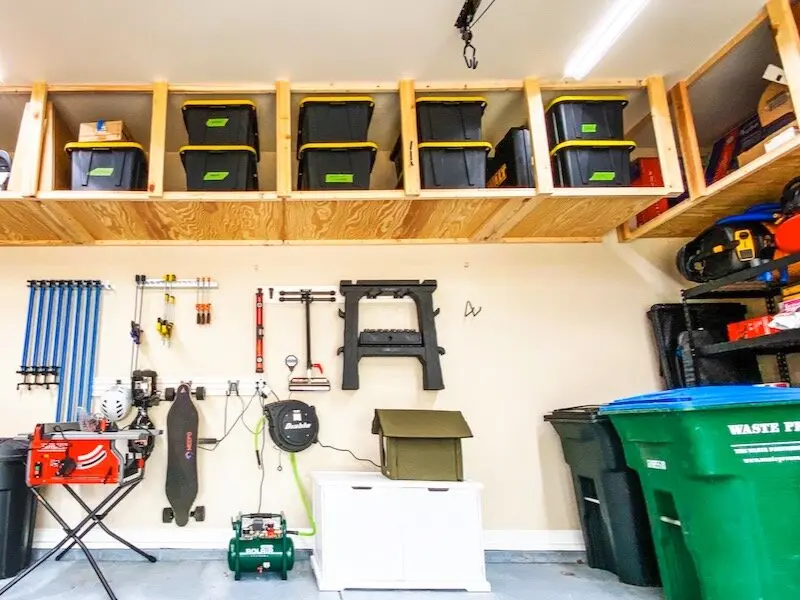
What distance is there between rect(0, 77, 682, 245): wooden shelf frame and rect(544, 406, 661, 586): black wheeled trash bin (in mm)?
1248

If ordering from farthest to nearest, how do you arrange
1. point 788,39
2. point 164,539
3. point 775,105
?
1. point 164,539
2. point 775,105
3. point 788,39

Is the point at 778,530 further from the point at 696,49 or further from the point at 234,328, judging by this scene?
the point at 234,328

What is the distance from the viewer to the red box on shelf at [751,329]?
285cm

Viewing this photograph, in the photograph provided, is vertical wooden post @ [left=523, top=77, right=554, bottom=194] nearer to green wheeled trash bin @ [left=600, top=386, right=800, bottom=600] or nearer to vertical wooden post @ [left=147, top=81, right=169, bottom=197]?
green wheeled trash bin @ [left=600, top=386, right=800, bottom=600]

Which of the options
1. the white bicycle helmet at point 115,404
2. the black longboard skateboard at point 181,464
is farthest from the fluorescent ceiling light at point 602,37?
the white bicycle helmet at point 115,404

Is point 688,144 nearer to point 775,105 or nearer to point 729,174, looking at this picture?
point 729,174

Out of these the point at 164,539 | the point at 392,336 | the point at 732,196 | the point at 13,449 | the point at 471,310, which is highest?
the point at 732,196

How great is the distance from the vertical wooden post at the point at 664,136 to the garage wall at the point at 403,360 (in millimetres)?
874

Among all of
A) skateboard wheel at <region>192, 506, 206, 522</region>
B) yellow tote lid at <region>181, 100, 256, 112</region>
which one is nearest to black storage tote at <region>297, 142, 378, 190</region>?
yellow tote lid at <region>181, 100, 256, 112</region>

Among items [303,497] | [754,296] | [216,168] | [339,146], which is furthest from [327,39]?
[754,296]

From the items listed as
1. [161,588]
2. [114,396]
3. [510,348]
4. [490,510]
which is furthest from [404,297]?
[161,588]

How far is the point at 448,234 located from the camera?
3412 millimetres

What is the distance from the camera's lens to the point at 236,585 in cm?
251

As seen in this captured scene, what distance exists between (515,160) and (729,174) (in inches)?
46.5
